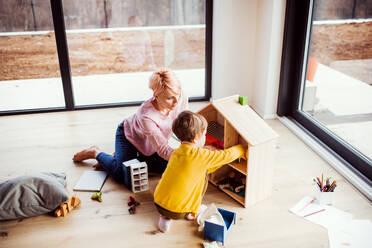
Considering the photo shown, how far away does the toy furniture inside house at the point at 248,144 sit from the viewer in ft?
6.43

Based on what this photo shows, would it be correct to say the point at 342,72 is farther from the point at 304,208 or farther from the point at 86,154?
the point at 86,154

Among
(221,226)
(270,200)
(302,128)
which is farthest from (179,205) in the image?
(302,128)

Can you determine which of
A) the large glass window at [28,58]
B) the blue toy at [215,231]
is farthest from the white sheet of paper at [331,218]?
the large glass window at [28,58]

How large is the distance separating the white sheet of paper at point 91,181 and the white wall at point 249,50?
156 cm

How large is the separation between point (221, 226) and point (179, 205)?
239mm

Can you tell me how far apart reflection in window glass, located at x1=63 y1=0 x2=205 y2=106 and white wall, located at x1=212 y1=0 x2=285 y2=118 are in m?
0.24

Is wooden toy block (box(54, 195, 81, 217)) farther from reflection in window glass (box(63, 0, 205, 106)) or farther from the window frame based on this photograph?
the window frame

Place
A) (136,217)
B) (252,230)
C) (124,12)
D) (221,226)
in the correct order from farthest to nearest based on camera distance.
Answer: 1. (124,12)
2. (136,217)
3. (252,230)
4. (221,226)

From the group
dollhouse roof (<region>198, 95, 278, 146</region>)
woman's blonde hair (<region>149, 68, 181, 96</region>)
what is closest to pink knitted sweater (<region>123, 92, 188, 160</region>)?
woman's blonde hair (<region>149, 68, 181, 96</region>)

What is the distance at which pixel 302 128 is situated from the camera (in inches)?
119

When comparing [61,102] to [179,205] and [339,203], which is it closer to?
[179,205]

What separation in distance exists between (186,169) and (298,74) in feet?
5.64

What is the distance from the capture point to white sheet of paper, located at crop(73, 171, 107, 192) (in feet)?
7.60

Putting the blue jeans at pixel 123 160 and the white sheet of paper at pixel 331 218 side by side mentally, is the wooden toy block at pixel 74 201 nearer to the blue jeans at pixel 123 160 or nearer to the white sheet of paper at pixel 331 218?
the blue jeans at pixel 123 160
